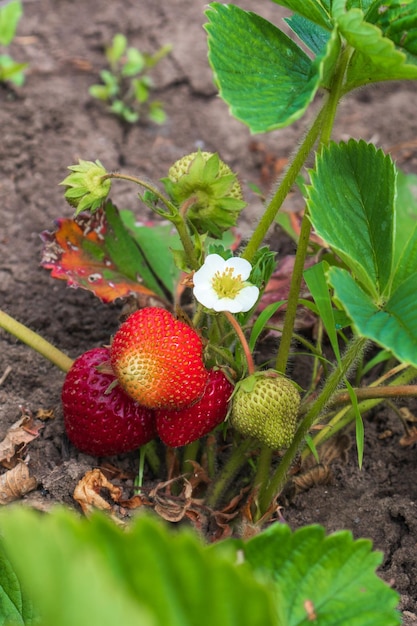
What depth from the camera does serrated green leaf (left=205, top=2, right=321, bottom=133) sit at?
3.17 ft

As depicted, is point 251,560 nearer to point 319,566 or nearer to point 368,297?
point 319,566

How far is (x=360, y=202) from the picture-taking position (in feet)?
3.74

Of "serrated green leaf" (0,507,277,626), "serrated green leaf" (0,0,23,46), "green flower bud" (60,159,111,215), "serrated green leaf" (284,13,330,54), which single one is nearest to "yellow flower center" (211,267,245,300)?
"green flower bud" (60,159,111,215)

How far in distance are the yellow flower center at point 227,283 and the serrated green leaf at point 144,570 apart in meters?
0.59

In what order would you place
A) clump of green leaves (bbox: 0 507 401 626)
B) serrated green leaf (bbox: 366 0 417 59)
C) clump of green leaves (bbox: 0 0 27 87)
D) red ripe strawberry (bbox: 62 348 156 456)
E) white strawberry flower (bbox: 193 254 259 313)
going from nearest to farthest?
clump of green leaves (bbox: 0 507 401 626) → serrated green leaf (bbox: 366 0 417 59) → white strawberry flower (bbox: 193 254 259 313) → red ripe strawberry (bbox: 62 348 156 456) → clump of green leaves (bbox: 0 0 27 87)

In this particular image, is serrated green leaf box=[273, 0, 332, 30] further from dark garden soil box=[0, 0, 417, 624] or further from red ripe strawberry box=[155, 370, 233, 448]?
dark garden soil box=[0, 0, 417, 624]

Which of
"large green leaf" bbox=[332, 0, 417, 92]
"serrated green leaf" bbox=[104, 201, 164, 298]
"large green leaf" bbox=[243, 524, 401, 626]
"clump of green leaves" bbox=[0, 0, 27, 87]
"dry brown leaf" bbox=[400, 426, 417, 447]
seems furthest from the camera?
"clump of green leaves" bbox=[0, 0, 27, 87]

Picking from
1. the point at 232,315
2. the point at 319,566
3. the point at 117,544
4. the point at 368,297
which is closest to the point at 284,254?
the point at 232,315

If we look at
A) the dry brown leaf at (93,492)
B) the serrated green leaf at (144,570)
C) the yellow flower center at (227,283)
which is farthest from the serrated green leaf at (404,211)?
the serrated green leaf at (144,570)

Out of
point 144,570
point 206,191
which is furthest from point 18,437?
point 144,570

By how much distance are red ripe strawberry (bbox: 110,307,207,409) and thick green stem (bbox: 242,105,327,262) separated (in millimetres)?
165

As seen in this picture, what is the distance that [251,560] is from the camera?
0.82 meters

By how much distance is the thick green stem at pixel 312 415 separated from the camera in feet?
3.59

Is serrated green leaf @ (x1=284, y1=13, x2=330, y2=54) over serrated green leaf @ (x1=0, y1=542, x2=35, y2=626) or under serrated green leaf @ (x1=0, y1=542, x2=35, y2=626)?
over
